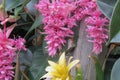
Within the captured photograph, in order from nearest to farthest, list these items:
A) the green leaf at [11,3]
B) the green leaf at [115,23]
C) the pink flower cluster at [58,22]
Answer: the green leaf at [115,23] → the pink flower cluster at [58,22] → the green leaf at [11,3]

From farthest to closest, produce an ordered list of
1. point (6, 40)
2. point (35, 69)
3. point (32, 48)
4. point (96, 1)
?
point (32, 48) < point (35, 69) < point (6, 40) < point (96, 1)

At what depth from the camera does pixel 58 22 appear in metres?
0.64

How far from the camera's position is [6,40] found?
0.75m

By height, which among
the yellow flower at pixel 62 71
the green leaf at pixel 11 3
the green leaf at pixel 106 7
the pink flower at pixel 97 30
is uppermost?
the green leaf at pixel 11 3

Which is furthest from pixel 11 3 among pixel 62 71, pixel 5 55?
pixel 62 71

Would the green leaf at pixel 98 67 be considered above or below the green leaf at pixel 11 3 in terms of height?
below

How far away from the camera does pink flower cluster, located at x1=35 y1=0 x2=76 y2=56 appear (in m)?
0.64

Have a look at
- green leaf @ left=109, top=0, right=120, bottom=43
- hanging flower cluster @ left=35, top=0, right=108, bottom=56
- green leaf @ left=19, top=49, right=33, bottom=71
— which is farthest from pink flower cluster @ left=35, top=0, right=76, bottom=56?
green leaf @ left=19, top=49, right=33, bottom=71

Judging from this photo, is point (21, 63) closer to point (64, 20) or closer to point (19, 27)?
point (19, 27)

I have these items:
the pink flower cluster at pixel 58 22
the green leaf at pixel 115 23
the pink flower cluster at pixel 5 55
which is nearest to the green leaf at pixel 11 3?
the pink flower cluster at pixel 5 55

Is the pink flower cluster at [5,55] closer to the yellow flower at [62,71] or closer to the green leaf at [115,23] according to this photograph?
the yellow flower at [62,71]

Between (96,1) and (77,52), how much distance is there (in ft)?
0.45

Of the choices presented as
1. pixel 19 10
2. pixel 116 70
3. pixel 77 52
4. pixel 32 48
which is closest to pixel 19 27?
pixel 32 48

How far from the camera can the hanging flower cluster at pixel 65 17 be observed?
24.5 inches
